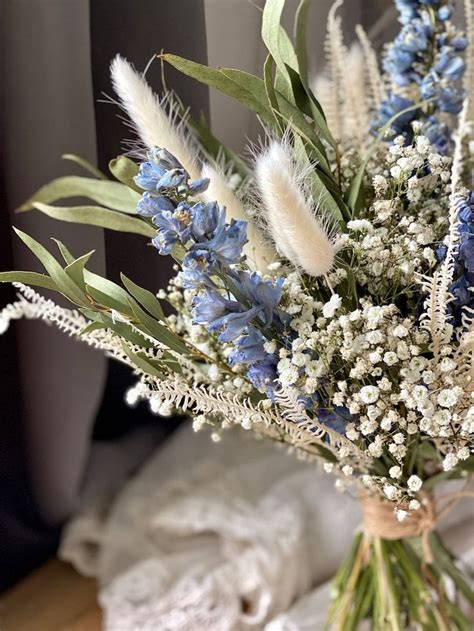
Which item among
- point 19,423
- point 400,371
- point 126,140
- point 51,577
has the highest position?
point 126,140

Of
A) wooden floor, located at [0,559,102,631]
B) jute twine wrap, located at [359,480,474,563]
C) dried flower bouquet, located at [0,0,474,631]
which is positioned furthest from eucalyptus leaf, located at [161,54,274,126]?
wooden floor, located at [0,559,102,631]

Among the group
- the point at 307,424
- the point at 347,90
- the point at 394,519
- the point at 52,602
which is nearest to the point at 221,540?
the point at 52,602

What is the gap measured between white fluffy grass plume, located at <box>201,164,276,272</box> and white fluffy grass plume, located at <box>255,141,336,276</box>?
36 millimetres

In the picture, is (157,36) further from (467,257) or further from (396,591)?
(396,591)

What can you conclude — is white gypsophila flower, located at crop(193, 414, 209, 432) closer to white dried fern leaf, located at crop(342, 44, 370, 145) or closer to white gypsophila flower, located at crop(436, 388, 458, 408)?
white gypsophila flower, located at crop(436, 388, 458, 408)

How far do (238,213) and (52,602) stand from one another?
60cm

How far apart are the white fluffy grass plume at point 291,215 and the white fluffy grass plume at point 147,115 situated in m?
0.07

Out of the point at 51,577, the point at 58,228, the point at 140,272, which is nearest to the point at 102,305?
the point at 140,272

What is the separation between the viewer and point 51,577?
93 cm

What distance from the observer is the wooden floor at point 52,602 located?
33.6 inches

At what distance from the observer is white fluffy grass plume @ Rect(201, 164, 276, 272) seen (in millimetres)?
513

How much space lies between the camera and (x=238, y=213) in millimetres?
526

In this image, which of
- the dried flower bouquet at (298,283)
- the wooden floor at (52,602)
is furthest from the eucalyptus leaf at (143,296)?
the wooden floor at (52,602)

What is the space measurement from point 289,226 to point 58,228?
0.35m
